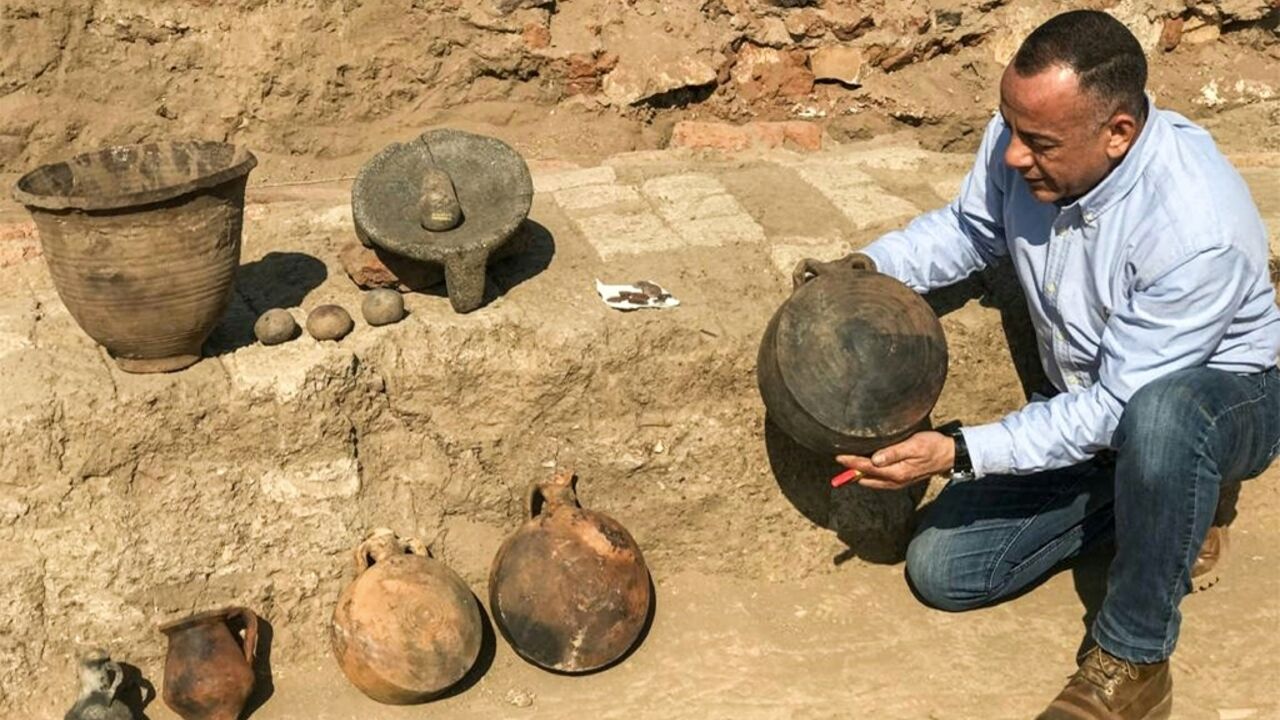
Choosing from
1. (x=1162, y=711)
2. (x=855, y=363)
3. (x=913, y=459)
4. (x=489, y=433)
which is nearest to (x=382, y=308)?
(x=489, y=433)

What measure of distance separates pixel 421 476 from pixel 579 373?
1.96ft

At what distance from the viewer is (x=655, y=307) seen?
4.35 m

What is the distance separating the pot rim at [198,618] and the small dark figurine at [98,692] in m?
0.18

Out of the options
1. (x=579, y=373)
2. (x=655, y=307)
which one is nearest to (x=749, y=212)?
(x=655, y=307)

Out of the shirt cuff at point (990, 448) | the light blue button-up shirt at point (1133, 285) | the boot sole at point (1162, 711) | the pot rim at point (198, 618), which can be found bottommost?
the pot rim at point (198, 618)

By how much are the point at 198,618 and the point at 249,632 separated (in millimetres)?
149

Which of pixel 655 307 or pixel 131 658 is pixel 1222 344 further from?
pixel 131 658

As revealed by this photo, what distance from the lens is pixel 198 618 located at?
12.6 feet

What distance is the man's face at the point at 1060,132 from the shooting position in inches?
133

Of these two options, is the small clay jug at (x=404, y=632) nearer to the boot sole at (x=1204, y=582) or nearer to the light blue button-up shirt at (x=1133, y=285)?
the light blue button-up shirt at (x=1133, y=285)

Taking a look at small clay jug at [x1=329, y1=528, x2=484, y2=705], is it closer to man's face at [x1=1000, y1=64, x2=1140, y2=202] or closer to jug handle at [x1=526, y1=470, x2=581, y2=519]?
jug handle at [x1=526, y1=470, x2=581, y2=519]

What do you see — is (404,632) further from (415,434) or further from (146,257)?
(146,257)

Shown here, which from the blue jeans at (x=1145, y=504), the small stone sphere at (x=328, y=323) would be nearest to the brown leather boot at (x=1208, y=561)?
the blue jeans at (x=1145, y=504)

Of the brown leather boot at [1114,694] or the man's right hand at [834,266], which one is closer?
the brown leather boot at [1114,694]
